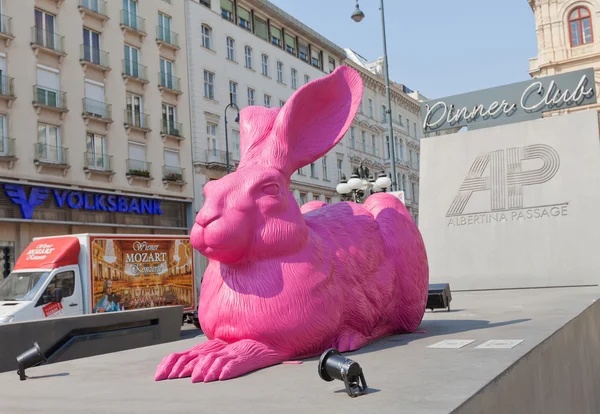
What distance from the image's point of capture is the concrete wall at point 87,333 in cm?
840

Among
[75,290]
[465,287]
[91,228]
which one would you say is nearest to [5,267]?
[91,228]

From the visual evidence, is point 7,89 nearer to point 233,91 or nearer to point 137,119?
point 137,119

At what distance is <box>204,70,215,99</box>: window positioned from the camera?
35.4 metres

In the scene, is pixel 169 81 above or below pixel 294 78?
below

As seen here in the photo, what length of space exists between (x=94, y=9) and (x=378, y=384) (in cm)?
2882

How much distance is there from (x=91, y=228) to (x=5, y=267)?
4.25m

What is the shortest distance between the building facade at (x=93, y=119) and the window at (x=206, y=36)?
6.72 feet

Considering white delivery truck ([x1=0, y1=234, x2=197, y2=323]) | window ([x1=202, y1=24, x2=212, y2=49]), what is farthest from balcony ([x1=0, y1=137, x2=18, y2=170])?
window ([x1=202, y1=24, x2=212, y2=49])

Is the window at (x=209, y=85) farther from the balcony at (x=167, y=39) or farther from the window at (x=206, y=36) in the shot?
the balcony at (x=167, y=39)

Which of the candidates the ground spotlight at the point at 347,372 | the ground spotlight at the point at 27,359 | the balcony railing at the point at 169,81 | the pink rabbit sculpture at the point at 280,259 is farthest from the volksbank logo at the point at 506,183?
the balcony railing at the point at 169,81

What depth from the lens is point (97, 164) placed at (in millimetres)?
27906

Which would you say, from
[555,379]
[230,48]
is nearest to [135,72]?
[230,48]

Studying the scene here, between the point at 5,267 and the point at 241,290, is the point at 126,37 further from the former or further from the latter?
the point at 241,290

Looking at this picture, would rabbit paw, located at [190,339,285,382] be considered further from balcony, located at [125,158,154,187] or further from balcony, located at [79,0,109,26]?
balcony, located at [79,0,109,26]
